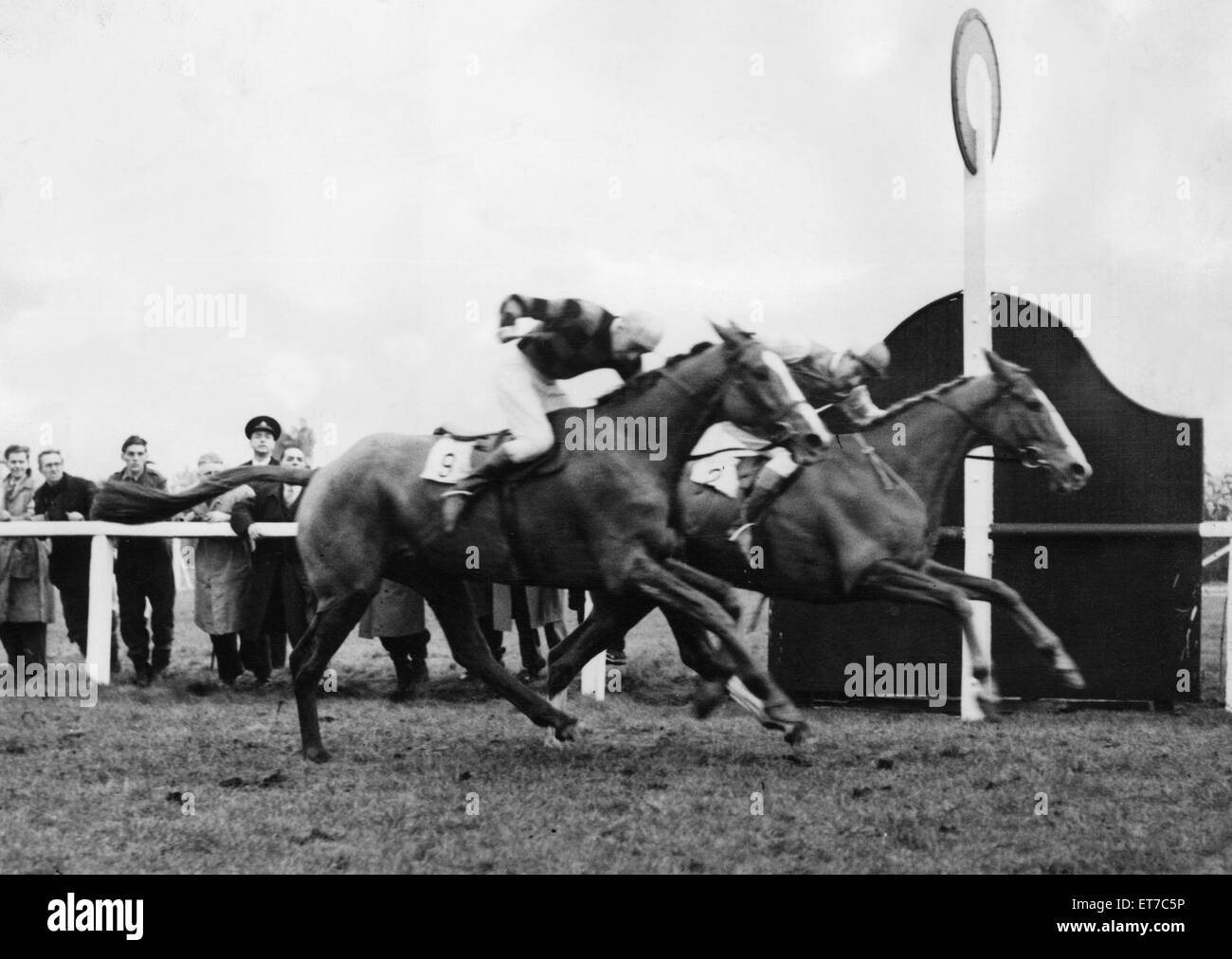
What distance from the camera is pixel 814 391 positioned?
6.52 meters

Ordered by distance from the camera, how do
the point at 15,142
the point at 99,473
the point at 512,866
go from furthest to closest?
the point at 99,473, the point at 15,142, the point at 512,866

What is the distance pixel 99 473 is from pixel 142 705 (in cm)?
200

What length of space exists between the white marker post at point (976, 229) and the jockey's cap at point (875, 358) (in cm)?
42

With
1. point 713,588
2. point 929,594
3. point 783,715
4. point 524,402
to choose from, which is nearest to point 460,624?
point 524,402

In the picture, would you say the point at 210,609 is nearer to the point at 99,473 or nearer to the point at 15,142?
the point at 99,473

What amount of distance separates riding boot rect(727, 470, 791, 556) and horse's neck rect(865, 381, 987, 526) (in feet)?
1.88

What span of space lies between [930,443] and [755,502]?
2.99 feet

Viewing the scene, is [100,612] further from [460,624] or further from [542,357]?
[542,357]

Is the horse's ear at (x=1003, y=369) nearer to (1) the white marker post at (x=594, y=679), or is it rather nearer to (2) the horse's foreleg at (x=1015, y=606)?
(2) the horse's foreleg at (x=1015, y=606)

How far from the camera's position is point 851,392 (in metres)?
6.55

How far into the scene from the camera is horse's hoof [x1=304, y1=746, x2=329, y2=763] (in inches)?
225
